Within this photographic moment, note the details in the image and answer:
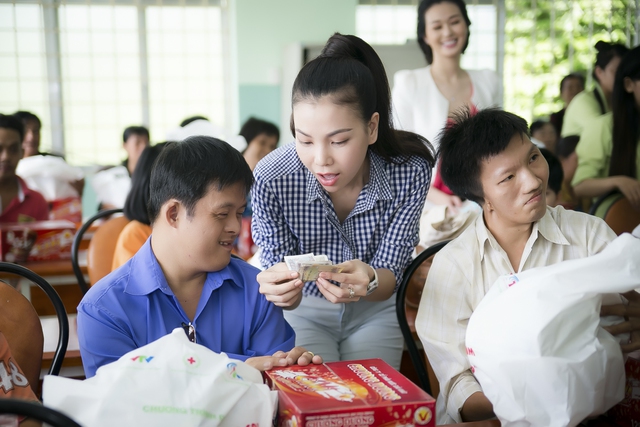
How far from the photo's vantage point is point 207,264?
147 cm

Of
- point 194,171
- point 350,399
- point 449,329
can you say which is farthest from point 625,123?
point 350,399

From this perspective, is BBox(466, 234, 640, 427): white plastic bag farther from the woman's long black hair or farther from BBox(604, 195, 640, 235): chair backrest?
the woman's long black hair

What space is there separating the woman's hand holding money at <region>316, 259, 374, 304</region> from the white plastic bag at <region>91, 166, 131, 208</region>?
3319 mm

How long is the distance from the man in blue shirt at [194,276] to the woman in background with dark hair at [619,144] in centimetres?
198

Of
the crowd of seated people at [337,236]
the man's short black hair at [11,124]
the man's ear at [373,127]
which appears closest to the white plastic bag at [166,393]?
the crowd of seated people at [337,236]

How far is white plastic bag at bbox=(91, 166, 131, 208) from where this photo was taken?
180 inches

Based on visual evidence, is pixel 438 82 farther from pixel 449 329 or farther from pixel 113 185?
pixel 113 185

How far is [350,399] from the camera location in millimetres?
984

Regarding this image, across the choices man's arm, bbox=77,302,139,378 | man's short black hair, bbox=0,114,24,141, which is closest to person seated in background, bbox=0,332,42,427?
man's arm, bbox=77,302,139,378

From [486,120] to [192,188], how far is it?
2.49 ft

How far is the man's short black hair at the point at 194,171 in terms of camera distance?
1451 mm

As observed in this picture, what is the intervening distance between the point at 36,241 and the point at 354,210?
5.67 ft

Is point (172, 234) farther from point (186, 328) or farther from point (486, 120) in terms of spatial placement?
point (486, 120)

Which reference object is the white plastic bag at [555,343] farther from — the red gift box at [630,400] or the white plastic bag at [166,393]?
the white plastic bag at [166,393]
